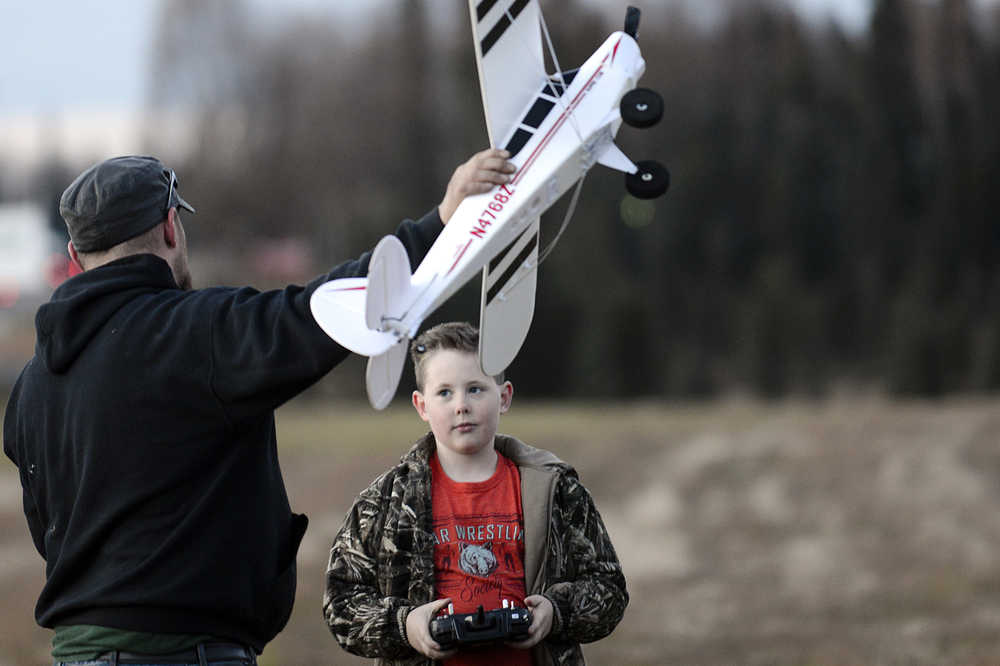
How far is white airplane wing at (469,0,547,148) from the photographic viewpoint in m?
3.78

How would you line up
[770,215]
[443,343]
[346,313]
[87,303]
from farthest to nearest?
1. [770,215]
2. [443,343]
3. [87,303]
4. [346,313]

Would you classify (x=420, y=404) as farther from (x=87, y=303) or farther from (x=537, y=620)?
(x=87, y=303)

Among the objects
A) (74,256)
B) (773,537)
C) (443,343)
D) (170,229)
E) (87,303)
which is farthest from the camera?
(773,537)

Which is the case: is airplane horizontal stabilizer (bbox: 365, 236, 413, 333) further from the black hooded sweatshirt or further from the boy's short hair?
the boy's short hair

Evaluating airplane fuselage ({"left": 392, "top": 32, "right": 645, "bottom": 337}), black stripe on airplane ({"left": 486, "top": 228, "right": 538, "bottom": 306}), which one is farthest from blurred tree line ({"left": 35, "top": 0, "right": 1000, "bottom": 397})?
black stripe on airplane ({"left": 486, "top": 228, "right": 538, "bottom": 306})

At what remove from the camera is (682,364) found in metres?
32.9

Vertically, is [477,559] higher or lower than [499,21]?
lower

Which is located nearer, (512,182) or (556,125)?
(512,182)

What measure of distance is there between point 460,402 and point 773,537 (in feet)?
37.4

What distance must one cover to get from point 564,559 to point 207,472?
1009 millimetres

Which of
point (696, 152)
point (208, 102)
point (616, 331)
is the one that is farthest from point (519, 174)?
point (208, 102)

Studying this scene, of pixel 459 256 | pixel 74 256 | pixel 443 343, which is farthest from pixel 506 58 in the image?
pixel 74 256

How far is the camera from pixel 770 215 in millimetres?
33969

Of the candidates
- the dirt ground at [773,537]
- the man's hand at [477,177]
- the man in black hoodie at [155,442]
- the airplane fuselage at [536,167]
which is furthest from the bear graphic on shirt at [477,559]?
the dirt ground at [773,537]
